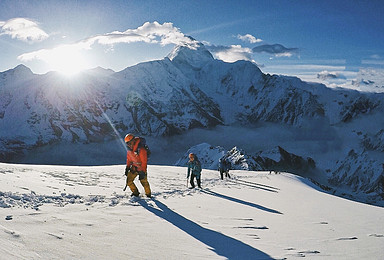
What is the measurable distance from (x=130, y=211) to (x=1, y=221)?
137 inches

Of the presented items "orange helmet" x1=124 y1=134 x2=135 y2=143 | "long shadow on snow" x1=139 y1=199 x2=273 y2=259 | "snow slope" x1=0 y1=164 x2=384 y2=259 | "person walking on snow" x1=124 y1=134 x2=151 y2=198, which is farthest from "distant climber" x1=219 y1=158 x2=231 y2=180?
"long shadow on snow" x1=139 y1=199 x2=273 y2=259

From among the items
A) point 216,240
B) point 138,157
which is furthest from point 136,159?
point 216,240

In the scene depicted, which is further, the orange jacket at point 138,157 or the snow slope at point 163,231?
the orange jacket at point 138,157

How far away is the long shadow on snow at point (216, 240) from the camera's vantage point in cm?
510

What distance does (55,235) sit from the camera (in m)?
4.99

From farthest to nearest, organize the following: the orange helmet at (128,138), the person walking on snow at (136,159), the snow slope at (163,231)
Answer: the person walking on snow at (136,159), the orange helmet at (128,138), the snow slope at (163,231)

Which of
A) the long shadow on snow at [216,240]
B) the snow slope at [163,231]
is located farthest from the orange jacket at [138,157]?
the long shadow on snow at [216,240]

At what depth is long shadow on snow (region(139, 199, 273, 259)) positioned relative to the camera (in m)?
5.10

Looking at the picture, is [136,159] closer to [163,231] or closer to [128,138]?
[128,138]

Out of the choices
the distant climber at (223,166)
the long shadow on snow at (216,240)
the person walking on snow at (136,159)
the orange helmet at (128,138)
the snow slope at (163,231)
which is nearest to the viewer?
the snow slope at (163,231)

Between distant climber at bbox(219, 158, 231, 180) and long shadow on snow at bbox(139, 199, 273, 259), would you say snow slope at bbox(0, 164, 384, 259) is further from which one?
distant climber at bbox(219, 158, 231, 180)

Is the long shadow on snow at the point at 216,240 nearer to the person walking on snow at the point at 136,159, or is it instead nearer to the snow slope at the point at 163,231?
the snow slope at the point at 163,231

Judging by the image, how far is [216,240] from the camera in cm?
601

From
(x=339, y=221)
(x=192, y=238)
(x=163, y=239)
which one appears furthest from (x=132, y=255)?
(x=339, y=221)
